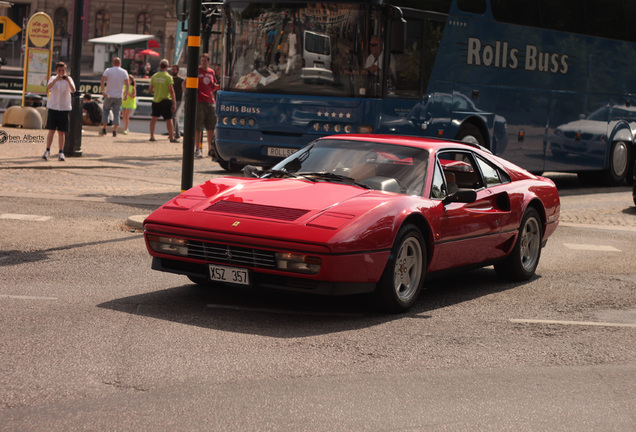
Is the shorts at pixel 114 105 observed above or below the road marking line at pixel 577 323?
above

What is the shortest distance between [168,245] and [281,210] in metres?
0.85

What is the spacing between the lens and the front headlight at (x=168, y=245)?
Result: 740 cm

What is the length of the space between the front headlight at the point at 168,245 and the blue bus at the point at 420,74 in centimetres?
823

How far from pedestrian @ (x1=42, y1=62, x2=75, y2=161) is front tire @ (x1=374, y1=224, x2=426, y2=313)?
12849mm

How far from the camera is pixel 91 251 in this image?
9961 millimetres

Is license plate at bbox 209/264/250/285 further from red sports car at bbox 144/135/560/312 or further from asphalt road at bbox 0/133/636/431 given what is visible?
asphalt road at bbox 0/133/636/431

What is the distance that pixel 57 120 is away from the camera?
19.4 metres

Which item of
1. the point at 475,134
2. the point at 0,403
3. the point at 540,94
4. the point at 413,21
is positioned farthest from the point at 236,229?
the point at 540,94

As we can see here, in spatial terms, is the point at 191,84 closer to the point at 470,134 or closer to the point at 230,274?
the point at 230,274

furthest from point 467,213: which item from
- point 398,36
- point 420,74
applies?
point 420,74

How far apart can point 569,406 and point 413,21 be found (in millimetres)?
11688

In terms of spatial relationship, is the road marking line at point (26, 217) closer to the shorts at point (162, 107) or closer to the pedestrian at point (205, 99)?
the pedestrian at point (205, 99)

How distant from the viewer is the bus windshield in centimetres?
1552

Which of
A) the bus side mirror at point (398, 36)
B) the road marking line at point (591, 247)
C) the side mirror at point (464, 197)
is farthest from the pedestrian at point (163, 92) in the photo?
the side mirror at point (464, 197)
